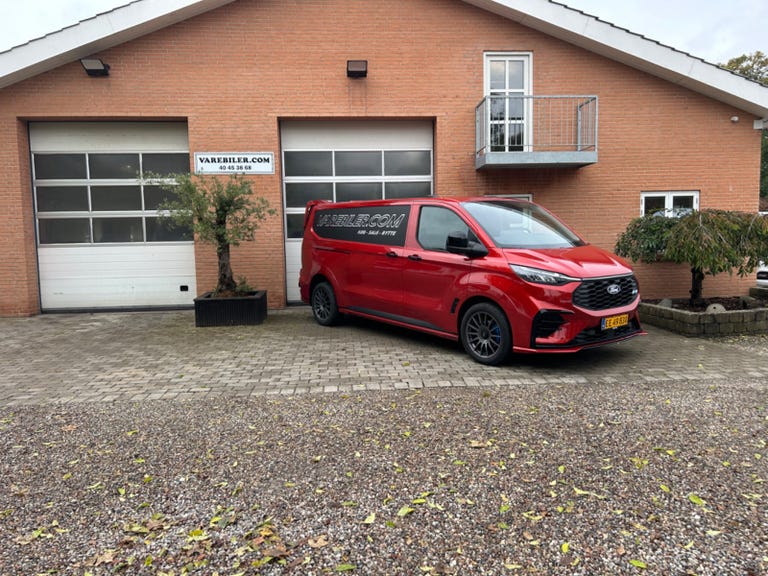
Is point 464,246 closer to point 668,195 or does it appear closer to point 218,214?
point 218,214

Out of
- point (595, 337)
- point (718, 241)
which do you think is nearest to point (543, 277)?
point (595, 337)

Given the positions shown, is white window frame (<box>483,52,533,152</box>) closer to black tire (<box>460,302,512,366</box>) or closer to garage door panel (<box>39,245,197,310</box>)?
black tire (<box>460,302,512,366</box>)

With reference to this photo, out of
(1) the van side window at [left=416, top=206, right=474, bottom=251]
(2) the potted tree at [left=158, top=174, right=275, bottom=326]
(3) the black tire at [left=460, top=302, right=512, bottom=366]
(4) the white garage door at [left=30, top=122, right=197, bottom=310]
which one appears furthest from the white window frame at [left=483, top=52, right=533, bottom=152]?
(4) the white garage door at [left=30, top=122, right=197, bottom=310]

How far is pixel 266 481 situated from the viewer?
3252mm

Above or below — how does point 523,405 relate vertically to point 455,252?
below

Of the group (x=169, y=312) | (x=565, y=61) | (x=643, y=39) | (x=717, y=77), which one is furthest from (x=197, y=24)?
(x=717, y=77)

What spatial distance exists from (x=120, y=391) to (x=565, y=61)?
9.98 m

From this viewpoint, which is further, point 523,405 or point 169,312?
point 169,312

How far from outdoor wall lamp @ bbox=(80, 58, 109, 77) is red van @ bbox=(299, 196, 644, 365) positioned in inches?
223

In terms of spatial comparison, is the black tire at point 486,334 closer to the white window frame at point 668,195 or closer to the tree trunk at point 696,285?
the tree trunk at point 696,285

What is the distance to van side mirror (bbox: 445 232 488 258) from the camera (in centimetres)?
591

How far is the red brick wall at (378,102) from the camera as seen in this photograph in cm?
1002

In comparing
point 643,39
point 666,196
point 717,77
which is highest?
point 643,39

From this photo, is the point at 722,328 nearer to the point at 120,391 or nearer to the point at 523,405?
the point at 523,405
